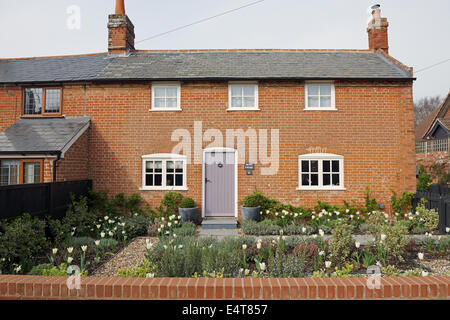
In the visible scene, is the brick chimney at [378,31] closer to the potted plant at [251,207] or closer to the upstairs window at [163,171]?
the potted plant at [251,207]

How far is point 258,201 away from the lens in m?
9.84

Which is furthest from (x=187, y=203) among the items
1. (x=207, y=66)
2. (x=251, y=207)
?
(x=207, y=66)

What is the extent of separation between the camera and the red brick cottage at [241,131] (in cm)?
1020

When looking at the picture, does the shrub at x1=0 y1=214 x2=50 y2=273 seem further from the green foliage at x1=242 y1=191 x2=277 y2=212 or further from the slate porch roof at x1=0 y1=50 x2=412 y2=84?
the slate porch roof at x1=0 y1=50 x2=412 y2=84

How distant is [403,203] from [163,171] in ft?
29.6

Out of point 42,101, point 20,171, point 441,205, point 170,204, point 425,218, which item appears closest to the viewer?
point 441,205

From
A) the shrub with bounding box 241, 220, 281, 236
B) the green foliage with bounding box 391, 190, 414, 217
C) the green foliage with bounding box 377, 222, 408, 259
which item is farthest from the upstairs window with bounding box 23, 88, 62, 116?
the green foliage with bounding box 391, 190, 414, 217

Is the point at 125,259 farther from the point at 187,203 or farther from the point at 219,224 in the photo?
the point at 219,224

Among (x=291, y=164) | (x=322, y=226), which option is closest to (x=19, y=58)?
(x=291, y=164)

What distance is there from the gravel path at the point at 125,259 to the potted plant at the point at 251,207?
3326mm

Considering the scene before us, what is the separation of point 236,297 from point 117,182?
341 inches

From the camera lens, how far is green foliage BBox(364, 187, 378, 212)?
32.6 ft

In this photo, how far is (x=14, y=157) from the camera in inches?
357

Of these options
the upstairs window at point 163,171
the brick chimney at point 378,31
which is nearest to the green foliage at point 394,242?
the upstairs window at point 163,171
